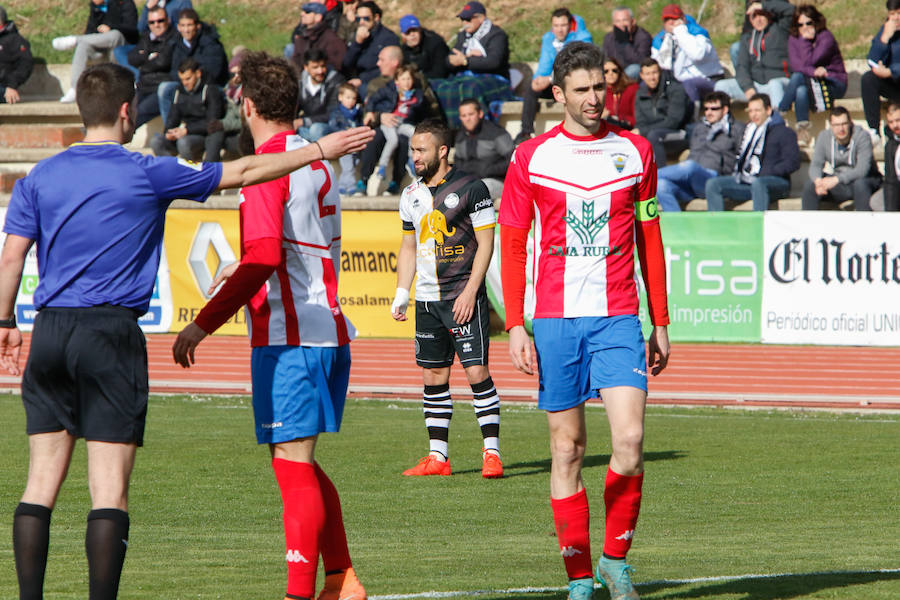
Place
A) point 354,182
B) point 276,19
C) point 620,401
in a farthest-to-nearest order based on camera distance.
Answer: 1. point 276,19
2. point 354,182
3. point 620,401

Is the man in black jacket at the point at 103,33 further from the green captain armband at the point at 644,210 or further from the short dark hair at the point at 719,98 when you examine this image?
the green captain armband at the point at 644,210

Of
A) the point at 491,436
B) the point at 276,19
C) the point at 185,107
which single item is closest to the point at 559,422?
the point at 491,436

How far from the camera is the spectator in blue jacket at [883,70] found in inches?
729

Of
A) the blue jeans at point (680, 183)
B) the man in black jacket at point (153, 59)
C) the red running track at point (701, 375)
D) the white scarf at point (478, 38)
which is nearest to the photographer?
the red running track at point (701, 375)

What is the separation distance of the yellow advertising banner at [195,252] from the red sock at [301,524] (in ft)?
44.0

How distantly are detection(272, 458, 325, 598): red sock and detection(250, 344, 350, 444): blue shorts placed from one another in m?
0.15

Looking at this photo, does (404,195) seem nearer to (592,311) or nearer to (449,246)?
(449,246)

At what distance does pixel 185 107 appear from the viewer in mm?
21781

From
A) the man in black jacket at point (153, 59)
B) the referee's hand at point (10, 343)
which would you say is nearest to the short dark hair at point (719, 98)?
the man in black jacket at point (153, 59)

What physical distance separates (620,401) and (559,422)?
0.94 feet

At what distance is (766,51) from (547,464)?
12.1m

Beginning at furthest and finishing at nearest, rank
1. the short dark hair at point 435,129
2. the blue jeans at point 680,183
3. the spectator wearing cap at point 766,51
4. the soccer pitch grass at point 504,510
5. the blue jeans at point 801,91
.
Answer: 1. the spectator wearing cap at point 766,51
2. the blue jeans at point 801,91
3. the blue jeans at point 680,183
4. the short dark hair at point 435,129
5. the soccer pitch grass at point 504,510

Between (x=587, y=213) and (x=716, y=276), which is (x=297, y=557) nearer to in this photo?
(x=587, y=213)

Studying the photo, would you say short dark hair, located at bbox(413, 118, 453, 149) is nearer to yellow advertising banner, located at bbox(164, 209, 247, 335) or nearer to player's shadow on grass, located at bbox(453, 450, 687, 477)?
player's shadow on grass, located at bbox(453, 450, 687, 477)
